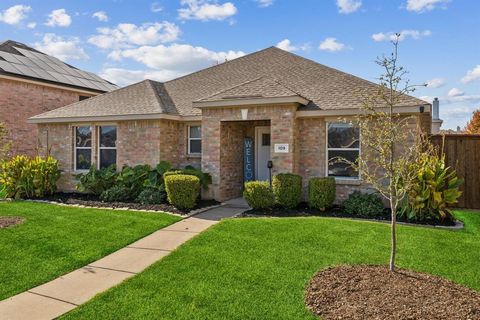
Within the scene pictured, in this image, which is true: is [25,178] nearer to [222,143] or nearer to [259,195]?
[222,143]

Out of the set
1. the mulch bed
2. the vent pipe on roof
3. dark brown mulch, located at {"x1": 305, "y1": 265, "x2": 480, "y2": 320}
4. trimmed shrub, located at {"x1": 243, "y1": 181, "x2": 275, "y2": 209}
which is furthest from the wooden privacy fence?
dark brown mulch, located at {"x1": 305, "y1": 265, "x2": 480, "y2": 320}

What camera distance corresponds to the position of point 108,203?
1188 cm

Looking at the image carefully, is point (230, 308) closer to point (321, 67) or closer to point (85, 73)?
point (321, 67)

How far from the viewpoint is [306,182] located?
11766mm

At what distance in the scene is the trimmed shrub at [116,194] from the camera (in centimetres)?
1241

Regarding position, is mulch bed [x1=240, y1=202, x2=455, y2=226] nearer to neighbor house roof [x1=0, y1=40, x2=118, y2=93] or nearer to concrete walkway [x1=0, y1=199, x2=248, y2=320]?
concrete walkway [x1=0, y1=199, x2=248, y2=320]

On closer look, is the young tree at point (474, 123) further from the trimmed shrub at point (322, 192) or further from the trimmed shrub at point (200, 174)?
the trimmed shrub at point (200, 174)

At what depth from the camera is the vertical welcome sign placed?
13.5 m

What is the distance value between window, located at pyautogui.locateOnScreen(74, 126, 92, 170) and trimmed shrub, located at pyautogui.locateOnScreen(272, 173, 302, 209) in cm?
804

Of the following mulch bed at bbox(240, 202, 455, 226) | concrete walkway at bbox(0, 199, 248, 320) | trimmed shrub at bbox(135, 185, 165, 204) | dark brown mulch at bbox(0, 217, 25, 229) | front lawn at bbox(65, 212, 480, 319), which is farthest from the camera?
trimmed shrub at bbox(135, 185, 165, 204)

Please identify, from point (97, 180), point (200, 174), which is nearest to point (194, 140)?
point (200, 174)

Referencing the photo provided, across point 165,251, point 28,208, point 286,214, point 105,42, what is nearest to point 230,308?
point 165,251

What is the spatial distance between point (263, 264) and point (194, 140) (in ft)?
28.3

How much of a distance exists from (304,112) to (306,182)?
2223 millimetres
